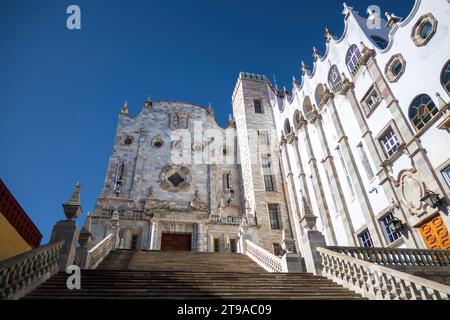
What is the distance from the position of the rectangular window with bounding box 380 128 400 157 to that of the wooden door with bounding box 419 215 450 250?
A: 3.93 m

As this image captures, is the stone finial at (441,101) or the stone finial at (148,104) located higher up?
the stone finial at (148,104)

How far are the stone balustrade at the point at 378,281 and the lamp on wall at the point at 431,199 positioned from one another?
609cm

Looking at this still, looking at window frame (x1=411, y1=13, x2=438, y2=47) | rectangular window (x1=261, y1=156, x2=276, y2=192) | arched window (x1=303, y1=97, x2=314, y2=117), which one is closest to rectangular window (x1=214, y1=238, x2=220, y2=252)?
rectangular window (x1=261, y1=156, x2=276, y2=192)

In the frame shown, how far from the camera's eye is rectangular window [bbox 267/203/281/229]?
79.0 ft

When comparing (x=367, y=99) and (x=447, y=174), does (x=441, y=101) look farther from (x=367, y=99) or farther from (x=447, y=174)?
(x=367, y=99)

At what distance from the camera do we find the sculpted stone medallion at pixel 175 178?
26487 millimetres

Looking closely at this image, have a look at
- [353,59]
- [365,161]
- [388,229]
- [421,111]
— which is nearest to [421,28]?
[421,111]

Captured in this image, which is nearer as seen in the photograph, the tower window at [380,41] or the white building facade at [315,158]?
the white building facade at [315,158]

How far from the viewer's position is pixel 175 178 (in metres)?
27.3

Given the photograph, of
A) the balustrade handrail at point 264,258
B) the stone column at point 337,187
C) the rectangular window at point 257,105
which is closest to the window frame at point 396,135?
the stone column at point 337,187

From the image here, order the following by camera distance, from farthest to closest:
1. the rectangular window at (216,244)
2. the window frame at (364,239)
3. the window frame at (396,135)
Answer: the rectangular window at (216,244), the window frame at (364,239), the window frame at (396,135)

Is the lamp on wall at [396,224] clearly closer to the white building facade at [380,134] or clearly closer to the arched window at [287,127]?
the white building facade at [380,134]

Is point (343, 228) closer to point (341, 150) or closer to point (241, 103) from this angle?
point (341, 150)
